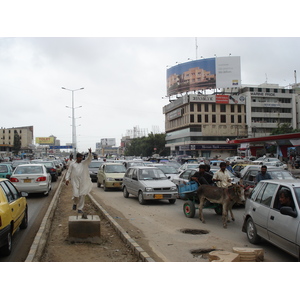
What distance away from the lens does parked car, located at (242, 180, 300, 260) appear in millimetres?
5438

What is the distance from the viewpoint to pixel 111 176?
1919cm

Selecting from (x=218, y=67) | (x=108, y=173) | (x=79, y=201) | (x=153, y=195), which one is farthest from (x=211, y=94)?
(x=79, y=201)

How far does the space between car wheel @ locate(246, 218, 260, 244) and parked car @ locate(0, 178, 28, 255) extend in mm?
4994

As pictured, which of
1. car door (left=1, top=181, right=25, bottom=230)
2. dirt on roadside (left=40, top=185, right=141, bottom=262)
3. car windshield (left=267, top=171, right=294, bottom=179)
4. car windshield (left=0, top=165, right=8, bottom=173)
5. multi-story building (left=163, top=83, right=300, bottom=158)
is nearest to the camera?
dirt on roadside (left=40, top=185, right=141, bottom=262)

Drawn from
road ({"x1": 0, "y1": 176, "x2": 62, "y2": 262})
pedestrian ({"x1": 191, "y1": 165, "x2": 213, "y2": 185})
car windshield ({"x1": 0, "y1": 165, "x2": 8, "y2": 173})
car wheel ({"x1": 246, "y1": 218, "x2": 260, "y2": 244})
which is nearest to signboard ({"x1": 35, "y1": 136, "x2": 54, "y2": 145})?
car windshield ({"x1": 0, "y1": 165, "x2": 8, "y2": 173})

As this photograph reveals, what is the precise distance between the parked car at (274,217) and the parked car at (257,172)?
5881mm

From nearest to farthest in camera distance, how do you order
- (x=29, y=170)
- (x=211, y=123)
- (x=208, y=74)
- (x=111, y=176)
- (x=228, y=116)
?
1. (x=29, y=170)
2. (x=111, y=176)
3. (x=208, y=74)
4. (x=211, y=123)
5. (x=228, y=116)

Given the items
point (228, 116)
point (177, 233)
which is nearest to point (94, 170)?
point (177, 233)

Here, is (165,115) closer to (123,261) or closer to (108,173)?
(108,173)

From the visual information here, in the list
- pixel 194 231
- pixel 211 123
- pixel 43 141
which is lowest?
pixel 194 231

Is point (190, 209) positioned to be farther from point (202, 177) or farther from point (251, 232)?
point (251, 232)

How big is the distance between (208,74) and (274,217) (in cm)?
6965

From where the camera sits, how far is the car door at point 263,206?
6562mm

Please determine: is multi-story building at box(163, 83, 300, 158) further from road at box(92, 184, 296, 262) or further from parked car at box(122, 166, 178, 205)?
road at box(92, 184, 296, 262)
